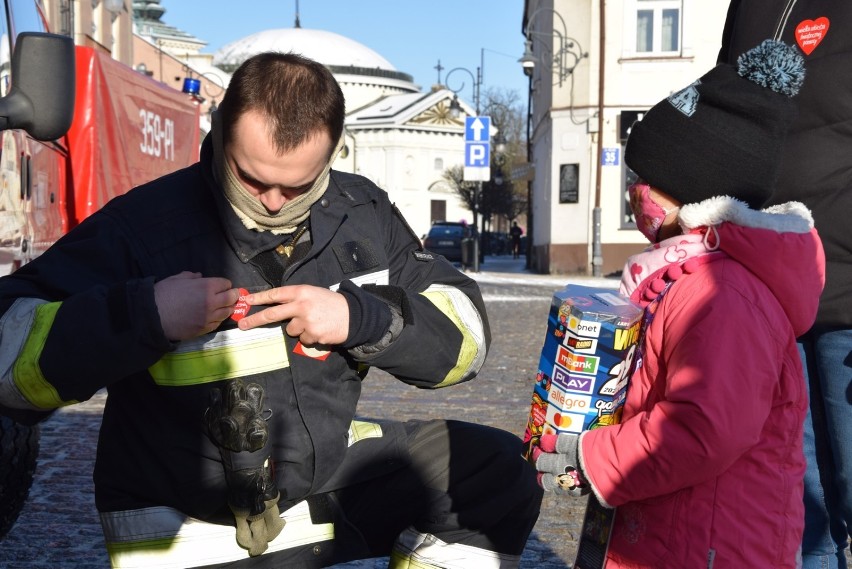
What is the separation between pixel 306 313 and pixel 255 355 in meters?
0.19

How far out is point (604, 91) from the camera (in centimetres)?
2723

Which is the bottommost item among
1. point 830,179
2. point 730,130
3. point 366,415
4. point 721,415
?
point 366,415

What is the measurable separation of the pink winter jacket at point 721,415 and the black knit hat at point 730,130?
8cm

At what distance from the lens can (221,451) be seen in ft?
8.52

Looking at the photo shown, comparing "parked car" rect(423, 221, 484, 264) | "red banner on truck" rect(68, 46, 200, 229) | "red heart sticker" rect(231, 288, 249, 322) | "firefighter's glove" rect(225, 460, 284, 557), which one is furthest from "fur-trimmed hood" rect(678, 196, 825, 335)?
"parked car" rect(423, 221, 484, 264)

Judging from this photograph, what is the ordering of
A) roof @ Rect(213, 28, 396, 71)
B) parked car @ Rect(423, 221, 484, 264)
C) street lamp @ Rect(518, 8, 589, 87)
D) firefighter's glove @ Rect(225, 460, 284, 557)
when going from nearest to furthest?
firefighter's glove @ Rect(225, 460, 284, 557), street lamp @ Rect(518, 8, 589, 87), parked car @ Rect(423, 221, 484, 264), roof @ Rect(213, 28, 396, 71)

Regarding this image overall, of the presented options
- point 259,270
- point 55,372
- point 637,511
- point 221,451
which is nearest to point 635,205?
point 637,511

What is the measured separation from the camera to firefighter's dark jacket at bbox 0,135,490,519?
2373 millimetres

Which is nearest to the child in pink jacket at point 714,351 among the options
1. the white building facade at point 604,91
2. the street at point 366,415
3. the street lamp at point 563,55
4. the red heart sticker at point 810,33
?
the red heart sticker at point 810,33

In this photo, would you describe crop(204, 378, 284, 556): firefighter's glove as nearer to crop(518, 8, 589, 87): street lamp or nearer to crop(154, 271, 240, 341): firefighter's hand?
crop(154, 271, 240, 341): firefighter's hand

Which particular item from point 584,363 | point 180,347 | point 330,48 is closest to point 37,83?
point 180,347

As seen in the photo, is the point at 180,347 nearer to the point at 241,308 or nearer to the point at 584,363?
the point at 241,308

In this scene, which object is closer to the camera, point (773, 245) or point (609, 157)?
point (773, 245)

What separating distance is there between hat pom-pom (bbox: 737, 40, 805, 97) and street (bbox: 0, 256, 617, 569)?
2.39 meters
